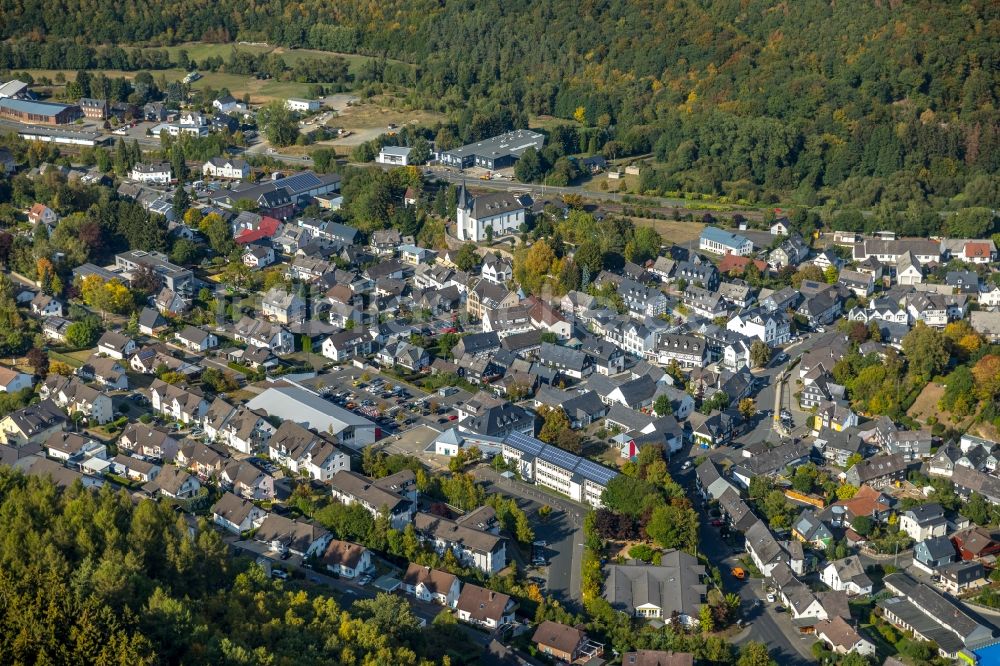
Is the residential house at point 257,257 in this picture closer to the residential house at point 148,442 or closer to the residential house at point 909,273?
the residential house at point 148,442

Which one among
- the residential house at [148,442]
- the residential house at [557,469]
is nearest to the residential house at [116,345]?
the residential house at [148,442]

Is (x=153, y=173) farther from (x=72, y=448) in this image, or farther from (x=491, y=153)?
(x=72, y=448)

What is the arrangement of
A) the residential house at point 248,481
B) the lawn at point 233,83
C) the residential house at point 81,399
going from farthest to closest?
the lawn at point 233,83, the residential house at point 81,399, the residential house at point 248,481

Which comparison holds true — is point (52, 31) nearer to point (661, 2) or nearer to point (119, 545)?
point (661, 2)

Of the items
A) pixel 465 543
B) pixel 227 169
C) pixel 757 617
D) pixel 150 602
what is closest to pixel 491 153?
pixel 227 169

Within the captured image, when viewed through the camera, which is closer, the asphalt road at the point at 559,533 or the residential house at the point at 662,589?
the residential house at the point at 662,589

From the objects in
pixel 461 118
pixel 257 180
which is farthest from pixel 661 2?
pixel 257 180
